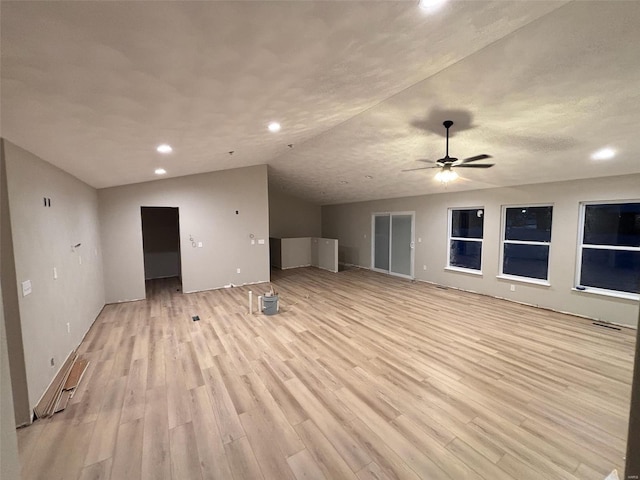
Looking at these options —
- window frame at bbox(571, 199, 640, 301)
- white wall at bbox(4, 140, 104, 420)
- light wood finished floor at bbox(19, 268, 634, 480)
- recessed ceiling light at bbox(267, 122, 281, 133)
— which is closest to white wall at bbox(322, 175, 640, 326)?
window frame at bbox(571, 199, 640, 301)

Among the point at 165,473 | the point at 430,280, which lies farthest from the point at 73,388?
the point at 430,280

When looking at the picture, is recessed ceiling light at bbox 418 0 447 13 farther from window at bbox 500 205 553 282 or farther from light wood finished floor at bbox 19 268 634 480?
window at bbox 500 205 553 282

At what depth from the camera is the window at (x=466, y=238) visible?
6480 mm

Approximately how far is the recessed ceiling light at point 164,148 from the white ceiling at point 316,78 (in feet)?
0.39

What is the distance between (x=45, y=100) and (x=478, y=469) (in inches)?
153

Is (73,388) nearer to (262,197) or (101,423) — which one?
(101,423)

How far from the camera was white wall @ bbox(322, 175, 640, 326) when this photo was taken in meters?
4.48

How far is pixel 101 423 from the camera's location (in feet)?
7.80

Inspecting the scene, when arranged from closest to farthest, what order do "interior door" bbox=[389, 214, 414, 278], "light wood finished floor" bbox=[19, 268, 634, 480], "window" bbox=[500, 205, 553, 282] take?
"light wood finished floor" bbox=[19, 268, 634, 480], "window" bbox=[500, 205, 553, 282], "interior door" bbox=[389, 214, 414, 278]

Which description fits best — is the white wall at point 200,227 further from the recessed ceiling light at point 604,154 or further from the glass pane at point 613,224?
the glass pane at point 613,224

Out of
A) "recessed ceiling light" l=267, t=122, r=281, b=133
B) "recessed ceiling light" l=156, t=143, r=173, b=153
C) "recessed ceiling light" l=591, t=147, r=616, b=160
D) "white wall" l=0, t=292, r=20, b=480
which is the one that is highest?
"recessed ceiling light" l=267, t=122, r=281, b=133

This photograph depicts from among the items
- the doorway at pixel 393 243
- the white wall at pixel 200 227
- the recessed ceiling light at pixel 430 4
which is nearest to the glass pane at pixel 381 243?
the doorway at pixel 393 243

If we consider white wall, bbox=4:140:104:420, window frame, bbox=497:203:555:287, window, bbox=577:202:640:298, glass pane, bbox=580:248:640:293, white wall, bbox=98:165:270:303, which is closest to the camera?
white wall, bbox=4:140:104:420

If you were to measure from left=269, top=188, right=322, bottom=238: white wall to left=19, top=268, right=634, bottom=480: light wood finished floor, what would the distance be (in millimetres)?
6731
